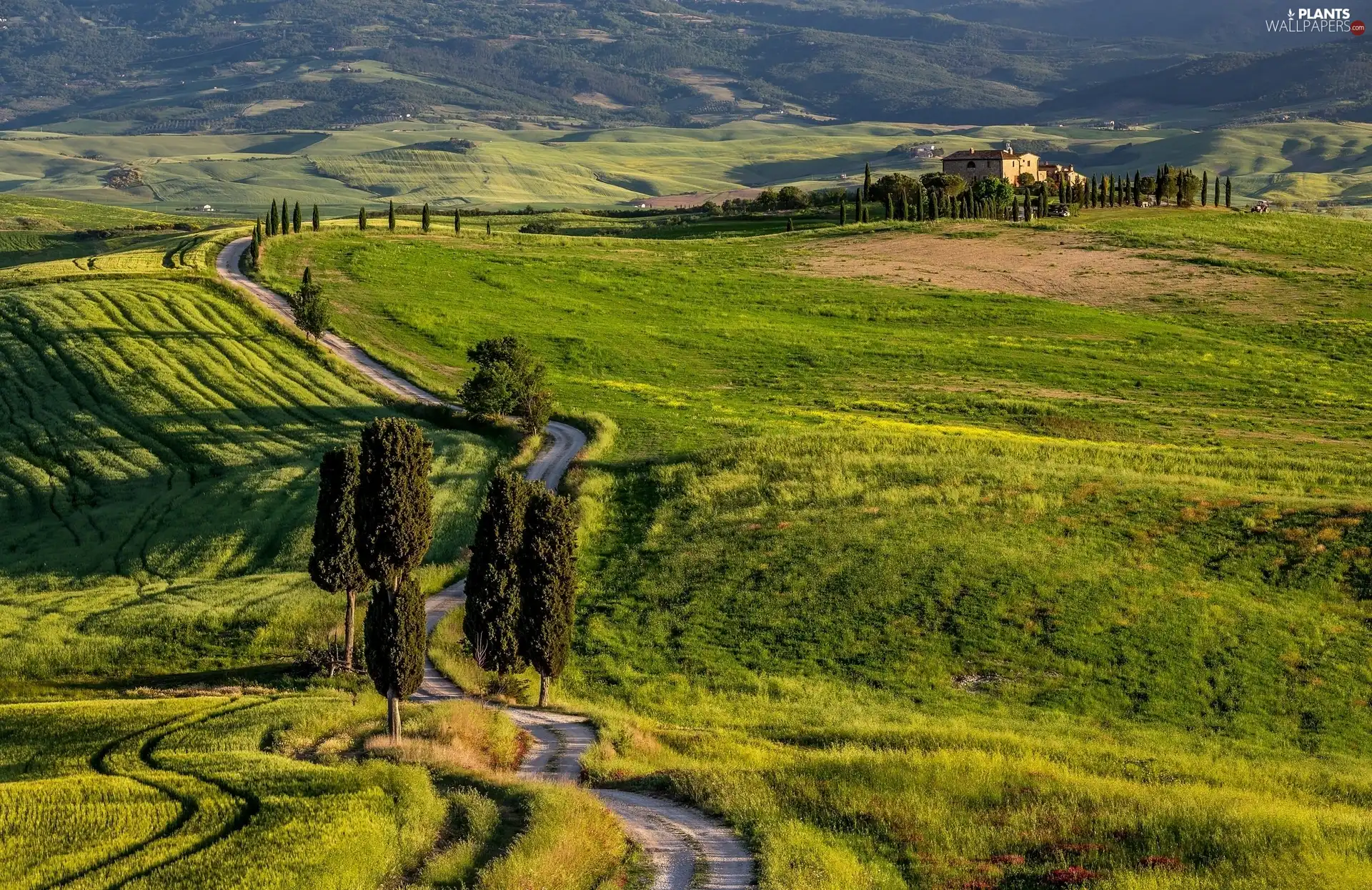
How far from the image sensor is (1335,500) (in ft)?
186

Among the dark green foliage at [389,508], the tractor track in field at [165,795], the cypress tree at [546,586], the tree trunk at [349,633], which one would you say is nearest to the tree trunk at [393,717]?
the dark green foliage at [389,508]

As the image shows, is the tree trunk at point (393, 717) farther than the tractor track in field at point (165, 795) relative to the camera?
Yes

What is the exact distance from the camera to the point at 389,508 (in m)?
38.7

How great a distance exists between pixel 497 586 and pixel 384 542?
13.5ft

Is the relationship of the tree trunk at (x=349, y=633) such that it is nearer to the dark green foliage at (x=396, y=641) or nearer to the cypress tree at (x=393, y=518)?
the cypress tree at (x=393, y=518)

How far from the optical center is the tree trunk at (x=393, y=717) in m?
33.8

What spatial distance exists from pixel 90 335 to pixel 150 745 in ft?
233

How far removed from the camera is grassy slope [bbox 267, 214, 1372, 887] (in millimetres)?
28656

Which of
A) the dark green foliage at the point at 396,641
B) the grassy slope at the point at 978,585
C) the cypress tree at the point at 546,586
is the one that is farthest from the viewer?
the cypress tree at the point at 546,586

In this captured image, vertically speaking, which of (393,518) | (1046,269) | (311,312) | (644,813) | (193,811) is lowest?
(644,813)

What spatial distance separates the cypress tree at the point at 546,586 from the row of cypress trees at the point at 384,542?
10.9 ft

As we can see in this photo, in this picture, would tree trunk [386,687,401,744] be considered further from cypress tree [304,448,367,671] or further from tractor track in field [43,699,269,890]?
cypress tree [304,448,367,671]

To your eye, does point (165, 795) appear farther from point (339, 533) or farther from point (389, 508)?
point (339, 533)

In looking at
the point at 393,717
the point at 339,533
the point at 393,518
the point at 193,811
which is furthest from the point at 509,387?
the point at 193,811
